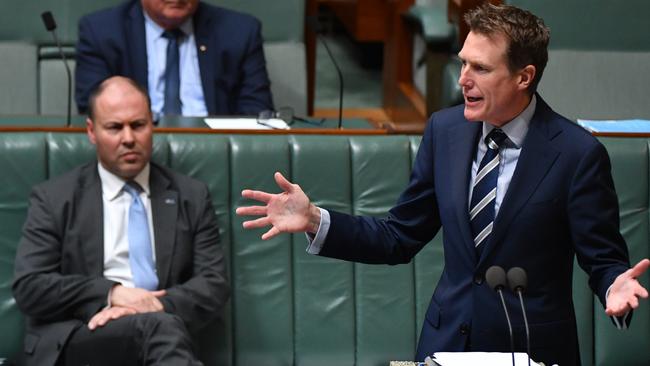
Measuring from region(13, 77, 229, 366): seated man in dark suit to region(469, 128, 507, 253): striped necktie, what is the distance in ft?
2.03

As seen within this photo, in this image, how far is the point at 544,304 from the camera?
142 centimetres

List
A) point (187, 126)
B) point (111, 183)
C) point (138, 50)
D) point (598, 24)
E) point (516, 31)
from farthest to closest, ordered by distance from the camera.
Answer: point (598, 24)
point (138, 50)
point (187, 126)
point (111, 183)
point (516, 31)

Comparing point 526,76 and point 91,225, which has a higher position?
point 526,76

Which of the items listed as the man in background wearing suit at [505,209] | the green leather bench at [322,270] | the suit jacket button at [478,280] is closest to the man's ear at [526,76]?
the man in background wearing suit at [505,209]

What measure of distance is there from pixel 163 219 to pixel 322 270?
29 centimetres

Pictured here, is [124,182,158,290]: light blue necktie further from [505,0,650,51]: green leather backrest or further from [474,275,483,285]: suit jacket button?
[505,0,650,51]: green leather backrest

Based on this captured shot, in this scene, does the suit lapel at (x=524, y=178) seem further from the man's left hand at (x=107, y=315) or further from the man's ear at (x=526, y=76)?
the man's left hand at (x=107, y=315)

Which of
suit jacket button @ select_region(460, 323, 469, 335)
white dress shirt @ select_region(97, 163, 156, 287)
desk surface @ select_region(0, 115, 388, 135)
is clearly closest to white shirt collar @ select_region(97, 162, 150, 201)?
white dress shirt @ select_region(97, 163, 156, 287)

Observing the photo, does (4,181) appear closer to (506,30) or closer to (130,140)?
(130,140)

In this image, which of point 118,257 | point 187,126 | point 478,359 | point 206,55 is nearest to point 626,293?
point 478,359

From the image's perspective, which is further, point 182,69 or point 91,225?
point 182,69

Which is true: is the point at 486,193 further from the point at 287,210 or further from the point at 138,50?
the point at 138,50

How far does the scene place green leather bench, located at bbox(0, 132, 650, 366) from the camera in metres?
2.06

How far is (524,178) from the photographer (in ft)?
4.59
